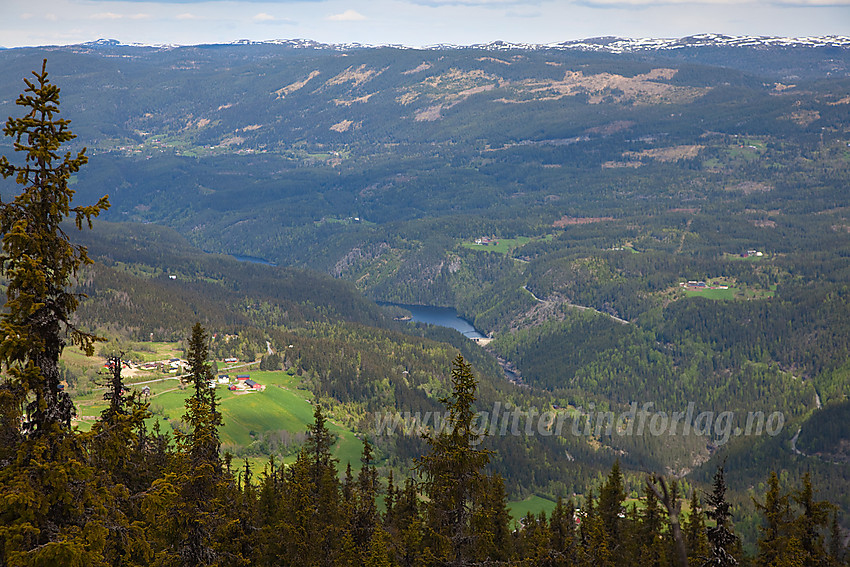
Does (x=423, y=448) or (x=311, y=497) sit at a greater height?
(x=311, y=497)

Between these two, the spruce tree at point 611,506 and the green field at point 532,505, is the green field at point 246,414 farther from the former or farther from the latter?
the spruce tree at point 611,506

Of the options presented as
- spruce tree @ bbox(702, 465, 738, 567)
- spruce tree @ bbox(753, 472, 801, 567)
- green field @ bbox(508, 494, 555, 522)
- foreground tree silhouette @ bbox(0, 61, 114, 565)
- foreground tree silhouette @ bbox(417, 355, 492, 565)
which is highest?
foreground tree silhouette @ bbox(0, 61, 114, 565)

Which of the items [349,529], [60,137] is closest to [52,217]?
[60,137]

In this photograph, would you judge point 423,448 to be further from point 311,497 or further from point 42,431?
point 42,431

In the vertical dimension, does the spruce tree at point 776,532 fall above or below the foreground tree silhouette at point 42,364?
below

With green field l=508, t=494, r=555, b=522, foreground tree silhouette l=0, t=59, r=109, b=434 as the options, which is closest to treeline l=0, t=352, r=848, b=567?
foreground tree silhouette l=0, t=59, r=109, b=434

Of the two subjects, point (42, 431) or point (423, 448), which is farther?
point (423, 448)

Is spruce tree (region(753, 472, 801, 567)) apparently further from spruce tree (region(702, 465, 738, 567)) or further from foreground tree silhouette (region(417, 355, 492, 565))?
foreground tree silhouette (region(417, 355, 492, 565))

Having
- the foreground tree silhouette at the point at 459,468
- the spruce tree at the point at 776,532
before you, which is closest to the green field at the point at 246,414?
the spruce tree at the point at 776,532
